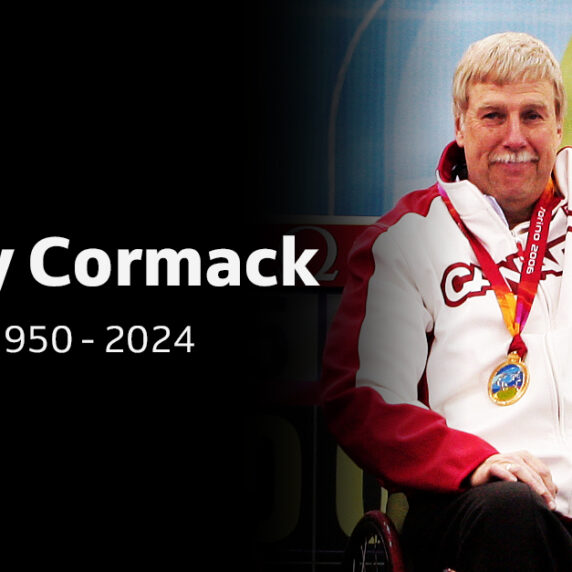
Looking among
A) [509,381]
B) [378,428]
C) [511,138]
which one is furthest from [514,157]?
[378,428]

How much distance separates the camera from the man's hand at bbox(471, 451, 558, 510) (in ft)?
5.17

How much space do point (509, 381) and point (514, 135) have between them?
0.57m

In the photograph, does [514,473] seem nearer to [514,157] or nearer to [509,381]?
[509,381]

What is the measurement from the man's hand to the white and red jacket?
0.05 metres

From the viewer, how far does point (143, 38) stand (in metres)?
2.07

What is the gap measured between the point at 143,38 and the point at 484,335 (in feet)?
3.66

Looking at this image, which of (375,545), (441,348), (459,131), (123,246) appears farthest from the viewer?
(123,246)

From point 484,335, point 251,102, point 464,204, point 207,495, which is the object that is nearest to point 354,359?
point 484,335

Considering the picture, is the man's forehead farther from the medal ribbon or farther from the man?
the medal ribbon

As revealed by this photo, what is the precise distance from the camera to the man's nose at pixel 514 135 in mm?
1883

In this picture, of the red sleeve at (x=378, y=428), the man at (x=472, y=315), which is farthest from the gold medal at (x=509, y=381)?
the red sleeve at (x=378, y=428)

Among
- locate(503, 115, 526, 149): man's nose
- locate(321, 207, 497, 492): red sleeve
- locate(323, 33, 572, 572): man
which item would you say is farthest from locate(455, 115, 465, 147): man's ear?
locate(321, 207, 497, 492): red sleeve

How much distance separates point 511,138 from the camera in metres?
1.89

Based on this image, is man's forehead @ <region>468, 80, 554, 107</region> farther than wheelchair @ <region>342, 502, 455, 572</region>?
Yes
